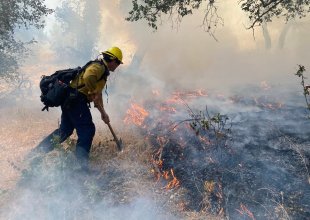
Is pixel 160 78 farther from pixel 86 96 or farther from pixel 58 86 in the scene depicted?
pixel 58 86

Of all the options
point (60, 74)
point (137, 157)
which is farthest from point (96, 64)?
point (137, 157)

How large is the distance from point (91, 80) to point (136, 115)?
369 centimetres

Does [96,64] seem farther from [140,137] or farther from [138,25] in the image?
[138,25]

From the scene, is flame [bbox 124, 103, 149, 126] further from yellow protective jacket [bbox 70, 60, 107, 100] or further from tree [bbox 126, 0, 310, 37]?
yellow protective jacket [bbox 70, 60, 107, 100]

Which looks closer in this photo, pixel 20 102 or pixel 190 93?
pixel 190 93

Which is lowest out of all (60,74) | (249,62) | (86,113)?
(249,62)

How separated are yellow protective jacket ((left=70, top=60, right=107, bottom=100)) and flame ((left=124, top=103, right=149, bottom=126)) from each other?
2996 mm

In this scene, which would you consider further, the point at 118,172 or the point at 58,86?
the point at 118,172

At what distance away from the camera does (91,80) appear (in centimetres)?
530

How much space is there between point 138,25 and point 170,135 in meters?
17.9

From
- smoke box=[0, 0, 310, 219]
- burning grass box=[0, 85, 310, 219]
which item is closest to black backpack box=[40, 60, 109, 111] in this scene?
burning grass box=[0, 85, 310, 219]

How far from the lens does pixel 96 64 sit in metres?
5.38

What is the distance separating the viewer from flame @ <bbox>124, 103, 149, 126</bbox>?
8.53 metres

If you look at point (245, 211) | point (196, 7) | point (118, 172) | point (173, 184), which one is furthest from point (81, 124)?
point (196, 7)
